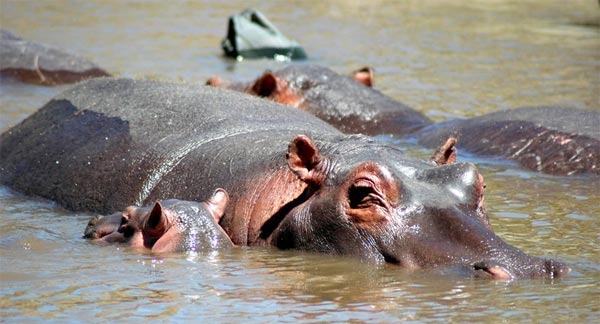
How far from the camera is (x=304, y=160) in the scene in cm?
590

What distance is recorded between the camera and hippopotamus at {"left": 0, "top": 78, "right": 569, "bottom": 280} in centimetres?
543

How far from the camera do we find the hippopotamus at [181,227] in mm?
6012

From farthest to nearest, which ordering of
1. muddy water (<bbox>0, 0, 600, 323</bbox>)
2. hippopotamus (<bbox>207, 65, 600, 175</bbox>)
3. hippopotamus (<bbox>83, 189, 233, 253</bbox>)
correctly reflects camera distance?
1. hippopotamus (<bbox>207, 65, 600, 175</bbox>)
2. hippopotamus (<bbox>83, 189, 233, 253</bbox>)
3. muddy water (<bbox>0, 0, 600, 323</bbox>)

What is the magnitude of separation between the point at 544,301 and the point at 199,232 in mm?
1740

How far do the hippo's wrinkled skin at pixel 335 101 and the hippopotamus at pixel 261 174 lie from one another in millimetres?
2996

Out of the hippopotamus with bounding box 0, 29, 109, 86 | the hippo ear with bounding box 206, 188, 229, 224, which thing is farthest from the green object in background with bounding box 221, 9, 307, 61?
the hippo ear with bounding box 206, 188, 229, 224

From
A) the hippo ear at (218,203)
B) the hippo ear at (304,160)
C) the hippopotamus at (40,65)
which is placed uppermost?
the hippo ear at (304,160)

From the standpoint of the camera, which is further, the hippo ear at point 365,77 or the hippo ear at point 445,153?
the hippo ear at point 365,77

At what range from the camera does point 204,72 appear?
1458 cm

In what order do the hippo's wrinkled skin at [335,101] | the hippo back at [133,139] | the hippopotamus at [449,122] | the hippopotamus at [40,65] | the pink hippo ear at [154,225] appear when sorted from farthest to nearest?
the hippopotamus at [40,65] → the hippo's wrinkled skin at [335,101] → the hippopotamus at [449,122] → the hippo back at [133,139] → the pink hippo ear at [154,225]

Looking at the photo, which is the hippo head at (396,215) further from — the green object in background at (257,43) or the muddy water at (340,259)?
the green object in background at (257,43)

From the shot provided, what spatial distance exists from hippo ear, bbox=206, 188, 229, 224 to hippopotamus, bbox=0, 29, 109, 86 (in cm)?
707

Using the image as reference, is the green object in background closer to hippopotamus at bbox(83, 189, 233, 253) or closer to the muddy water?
the muddy water

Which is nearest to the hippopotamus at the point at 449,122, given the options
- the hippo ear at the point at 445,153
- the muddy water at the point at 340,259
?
the muddy water at the point at 340,259
